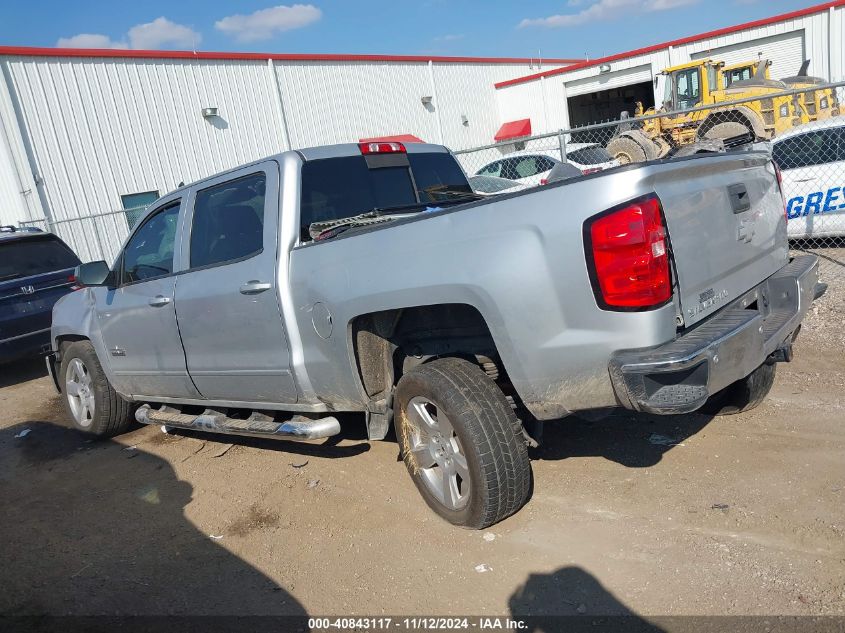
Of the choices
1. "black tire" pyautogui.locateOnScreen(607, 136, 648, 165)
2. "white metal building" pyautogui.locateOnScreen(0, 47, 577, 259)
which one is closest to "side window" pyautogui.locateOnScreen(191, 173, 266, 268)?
"white metal building" pyautogui.locateOnScreen(0, 47, 577, 259)

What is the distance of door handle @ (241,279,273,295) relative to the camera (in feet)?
12.4

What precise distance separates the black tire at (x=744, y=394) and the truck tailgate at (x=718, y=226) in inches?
32.5

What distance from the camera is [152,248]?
4.86 m

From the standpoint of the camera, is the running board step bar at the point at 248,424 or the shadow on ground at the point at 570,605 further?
the running board step bar at the point at 248,424

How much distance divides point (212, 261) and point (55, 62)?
48.5ft

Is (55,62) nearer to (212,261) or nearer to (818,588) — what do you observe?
(212,261)

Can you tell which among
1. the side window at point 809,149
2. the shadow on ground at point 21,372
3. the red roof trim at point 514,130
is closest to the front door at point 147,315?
the shadow on ground at point 21,372

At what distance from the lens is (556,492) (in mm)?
3715

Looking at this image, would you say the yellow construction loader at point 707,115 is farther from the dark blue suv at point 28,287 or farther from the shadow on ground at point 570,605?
the shadow on ground at point 570,605

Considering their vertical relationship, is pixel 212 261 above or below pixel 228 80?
below

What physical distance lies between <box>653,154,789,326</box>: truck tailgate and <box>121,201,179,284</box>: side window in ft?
10.9

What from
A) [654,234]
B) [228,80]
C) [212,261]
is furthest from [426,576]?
[228,80]

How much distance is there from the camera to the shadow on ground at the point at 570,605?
2623 millimetres

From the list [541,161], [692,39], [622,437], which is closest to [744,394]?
[622,437]
